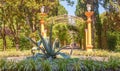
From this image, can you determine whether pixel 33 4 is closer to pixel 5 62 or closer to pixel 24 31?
pixel 24 31

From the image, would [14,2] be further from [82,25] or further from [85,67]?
[85,67]

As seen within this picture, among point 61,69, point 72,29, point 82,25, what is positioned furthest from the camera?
point 72,29

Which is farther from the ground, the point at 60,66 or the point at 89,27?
the point at 89,27

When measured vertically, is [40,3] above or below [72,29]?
above

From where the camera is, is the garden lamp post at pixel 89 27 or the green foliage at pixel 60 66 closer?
the green foliage at pixel 60 66

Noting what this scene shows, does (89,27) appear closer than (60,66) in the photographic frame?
No

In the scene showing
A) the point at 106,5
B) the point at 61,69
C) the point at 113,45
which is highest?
the point at 106,5

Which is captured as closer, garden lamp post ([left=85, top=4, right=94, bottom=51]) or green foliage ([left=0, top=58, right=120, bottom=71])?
green foliage ([left=0, top=58, right=120, bottom=71])

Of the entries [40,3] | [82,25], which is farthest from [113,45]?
[40,3]

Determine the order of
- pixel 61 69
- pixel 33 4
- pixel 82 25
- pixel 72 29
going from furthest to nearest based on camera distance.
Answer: pixel 72 29 < pixel 82 25 < pixel 33 4 < pixel 61 69

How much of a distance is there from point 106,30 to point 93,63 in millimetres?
16463

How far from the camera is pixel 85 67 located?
6484mm

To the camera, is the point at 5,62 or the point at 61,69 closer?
the point at 61,69

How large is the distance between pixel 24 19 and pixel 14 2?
96.5 inches
